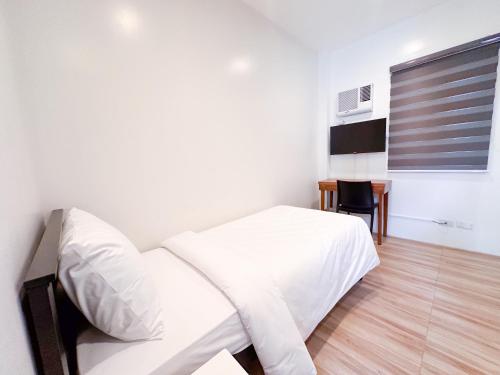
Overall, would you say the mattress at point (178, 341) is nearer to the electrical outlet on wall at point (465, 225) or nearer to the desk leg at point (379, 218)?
the desk leg at point (379, 218)

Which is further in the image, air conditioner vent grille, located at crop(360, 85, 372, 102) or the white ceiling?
air conditioner vent grille, located at crop(360, 85, 372, 102)

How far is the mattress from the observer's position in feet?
2.19

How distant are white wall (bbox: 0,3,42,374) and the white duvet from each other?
2.11 feet

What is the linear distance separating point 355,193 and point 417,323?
152 centimetres

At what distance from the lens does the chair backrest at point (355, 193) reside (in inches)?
101

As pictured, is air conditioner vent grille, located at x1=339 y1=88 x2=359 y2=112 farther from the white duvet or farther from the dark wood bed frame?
the dark wood bed frame

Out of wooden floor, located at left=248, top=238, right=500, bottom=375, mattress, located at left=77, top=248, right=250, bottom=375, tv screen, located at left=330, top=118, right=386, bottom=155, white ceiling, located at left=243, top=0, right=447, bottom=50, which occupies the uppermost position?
white ceiling, located at left=243, top=0, right=447, bottom=50

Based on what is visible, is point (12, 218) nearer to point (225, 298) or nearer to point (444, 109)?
point (225, 298)

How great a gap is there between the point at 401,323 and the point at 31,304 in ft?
6.38

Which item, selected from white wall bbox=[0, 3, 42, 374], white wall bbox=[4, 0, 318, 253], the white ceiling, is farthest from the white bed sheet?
the white ceiling

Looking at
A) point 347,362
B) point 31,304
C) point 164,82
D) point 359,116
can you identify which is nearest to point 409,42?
point 359,116

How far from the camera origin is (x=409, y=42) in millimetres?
2555

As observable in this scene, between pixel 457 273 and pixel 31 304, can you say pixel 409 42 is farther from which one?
pixel 31 304

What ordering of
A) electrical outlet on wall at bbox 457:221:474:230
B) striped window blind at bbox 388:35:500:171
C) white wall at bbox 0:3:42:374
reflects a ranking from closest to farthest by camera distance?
white wall at bbox 0:3:42:374 → striped window blind at bbox 388:35:500:171 → electrical outlet on wall at bbox 457:221:474:230
